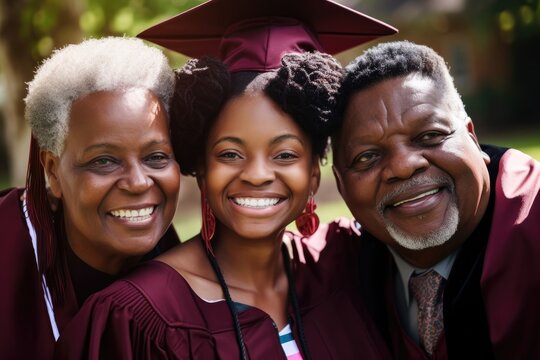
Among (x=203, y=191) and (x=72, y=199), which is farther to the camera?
(x=203, y=191)

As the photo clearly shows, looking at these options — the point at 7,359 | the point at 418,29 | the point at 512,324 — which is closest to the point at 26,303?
the point at 7,359

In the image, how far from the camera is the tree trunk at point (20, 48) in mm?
5328

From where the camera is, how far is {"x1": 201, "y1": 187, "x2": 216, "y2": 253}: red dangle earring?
9.65ft

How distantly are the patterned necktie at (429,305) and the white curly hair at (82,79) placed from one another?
137 cm

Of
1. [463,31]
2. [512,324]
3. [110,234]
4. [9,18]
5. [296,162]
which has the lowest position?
→ [512,324]

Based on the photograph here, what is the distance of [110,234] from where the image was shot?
282cm

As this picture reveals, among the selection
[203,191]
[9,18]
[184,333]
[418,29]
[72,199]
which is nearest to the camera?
[184,333]

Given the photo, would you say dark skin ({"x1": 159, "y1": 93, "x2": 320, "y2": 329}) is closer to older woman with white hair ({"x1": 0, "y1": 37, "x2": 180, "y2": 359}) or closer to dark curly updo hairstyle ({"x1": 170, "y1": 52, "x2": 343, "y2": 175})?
dark curly updo hairstyle ({"x1": 170, "y1": 52, "x2": 343, "y2": 175})

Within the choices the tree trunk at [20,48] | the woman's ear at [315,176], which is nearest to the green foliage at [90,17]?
the tree trunk at [20,48]

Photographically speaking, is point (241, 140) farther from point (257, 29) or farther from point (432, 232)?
point (432, 232)

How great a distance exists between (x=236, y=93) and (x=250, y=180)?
14.3 inches

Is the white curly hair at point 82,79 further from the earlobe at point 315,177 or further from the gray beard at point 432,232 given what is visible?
the gray beard at point 432,232

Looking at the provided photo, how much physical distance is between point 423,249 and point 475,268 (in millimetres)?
253

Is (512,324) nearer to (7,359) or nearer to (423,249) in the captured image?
(423,249)
